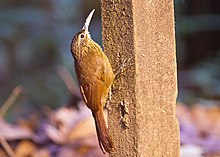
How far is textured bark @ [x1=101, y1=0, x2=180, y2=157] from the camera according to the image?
0.77 m

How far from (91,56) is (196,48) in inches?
137

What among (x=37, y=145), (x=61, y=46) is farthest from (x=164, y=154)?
(x=61, y=46)

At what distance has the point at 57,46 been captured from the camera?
5.25m

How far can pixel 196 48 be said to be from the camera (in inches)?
166

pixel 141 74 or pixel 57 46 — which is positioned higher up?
pixel 141 74

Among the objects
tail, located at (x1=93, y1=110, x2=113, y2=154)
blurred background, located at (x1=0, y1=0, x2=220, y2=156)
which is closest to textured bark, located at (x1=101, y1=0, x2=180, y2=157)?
tail, located at (x1=93, y1=110, x2=113, y2=154)

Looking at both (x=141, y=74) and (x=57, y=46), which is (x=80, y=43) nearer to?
Result: (x=141, y=74)

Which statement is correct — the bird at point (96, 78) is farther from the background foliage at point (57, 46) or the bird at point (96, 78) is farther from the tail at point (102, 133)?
the background foliage at point (57, 46)

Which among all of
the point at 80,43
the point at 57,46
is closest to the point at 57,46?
the point at 57,46

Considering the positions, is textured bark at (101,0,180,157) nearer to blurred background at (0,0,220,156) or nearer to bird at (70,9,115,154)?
bird at (70,9,115,154)

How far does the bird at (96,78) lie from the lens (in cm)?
78

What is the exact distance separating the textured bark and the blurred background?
2179 millimetres

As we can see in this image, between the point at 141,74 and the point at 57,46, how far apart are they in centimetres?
451

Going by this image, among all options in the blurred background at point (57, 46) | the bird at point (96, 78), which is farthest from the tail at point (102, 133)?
the blurred background at point (57, 46)
